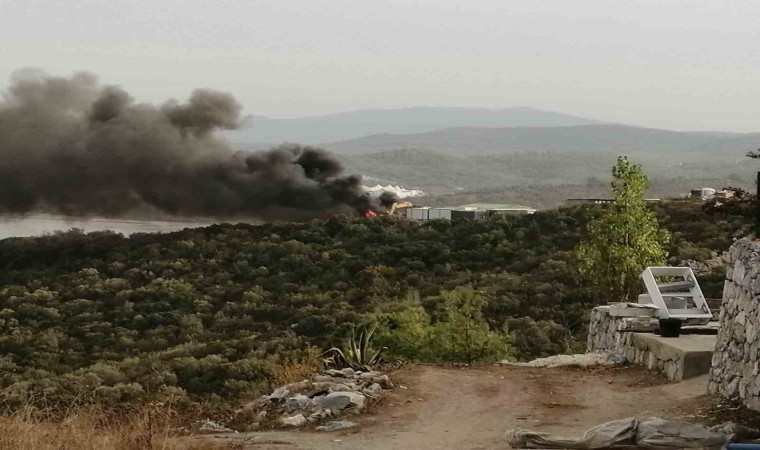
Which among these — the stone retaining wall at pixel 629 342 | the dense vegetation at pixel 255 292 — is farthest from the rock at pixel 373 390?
the stone retaining wall at pixel 629 342

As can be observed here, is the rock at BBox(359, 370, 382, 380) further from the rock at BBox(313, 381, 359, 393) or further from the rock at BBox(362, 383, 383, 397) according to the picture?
the rock at BBox(313, 381, 359, 393)

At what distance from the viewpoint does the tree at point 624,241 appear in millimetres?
22266

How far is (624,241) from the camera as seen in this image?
22.6 m

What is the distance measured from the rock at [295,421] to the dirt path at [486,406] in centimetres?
39

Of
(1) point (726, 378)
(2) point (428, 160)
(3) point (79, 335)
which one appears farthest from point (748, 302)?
(2) point (428, 160)

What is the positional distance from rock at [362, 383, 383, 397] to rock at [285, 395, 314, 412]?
2.49 feet

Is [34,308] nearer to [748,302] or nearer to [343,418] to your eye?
[343,418]

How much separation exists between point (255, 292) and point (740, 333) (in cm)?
3032

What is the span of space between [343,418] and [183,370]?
14520 millimetres

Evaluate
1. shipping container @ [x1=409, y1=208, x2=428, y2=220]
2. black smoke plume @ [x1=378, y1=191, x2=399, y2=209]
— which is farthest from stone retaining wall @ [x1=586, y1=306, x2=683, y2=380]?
black smoke plume @ [x1=378, y1=191, x2=399, y2=209]

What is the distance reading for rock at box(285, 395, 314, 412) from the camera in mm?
13555

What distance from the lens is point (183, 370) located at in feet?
87.7

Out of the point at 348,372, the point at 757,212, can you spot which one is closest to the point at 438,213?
the point at 348,372

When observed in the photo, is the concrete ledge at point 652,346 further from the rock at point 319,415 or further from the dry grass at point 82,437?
the dry grass at point 82,437
